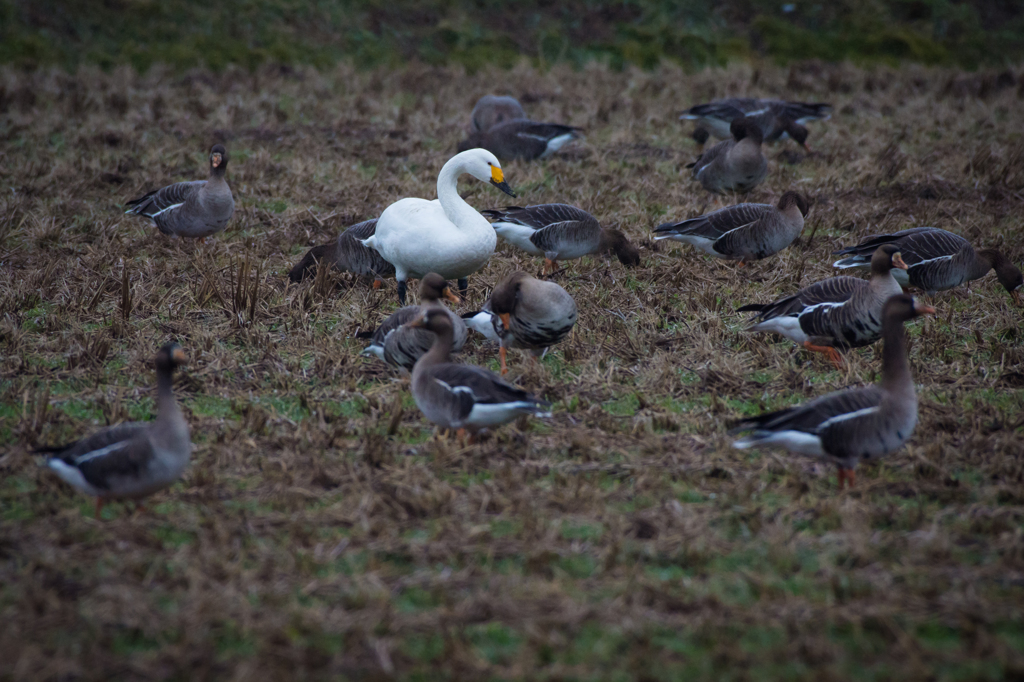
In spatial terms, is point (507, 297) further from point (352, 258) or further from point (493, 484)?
point (352, 258)

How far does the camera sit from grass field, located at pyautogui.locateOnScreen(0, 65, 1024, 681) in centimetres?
354

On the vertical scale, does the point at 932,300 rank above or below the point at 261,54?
below

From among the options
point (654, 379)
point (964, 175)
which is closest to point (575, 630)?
point (654, 379)

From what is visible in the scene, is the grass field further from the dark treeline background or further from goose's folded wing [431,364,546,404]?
the dark treeline background

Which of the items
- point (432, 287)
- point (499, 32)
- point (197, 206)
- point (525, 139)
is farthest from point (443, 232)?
point (499, 32)

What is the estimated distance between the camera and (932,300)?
8.02 m

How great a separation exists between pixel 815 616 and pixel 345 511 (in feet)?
7.46

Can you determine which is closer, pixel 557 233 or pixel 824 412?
pixel 824 412

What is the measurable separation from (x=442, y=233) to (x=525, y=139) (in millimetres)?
5659

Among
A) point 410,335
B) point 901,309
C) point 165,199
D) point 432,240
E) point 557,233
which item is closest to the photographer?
point 901,309

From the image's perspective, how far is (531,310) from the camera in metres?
6.04

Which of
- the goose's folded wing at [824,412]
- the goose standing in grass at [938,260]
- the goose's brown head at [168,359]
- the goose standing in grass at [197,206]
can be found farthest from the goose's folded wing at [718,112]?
the goose's brown head at [168,359]

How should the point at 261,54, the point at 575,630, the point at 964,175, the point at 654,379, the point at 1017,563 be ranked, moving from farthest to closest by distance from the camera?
the point at 261,54
the point at 964,175
the point at 654,379
the point at 1017,563
the point at 575,630

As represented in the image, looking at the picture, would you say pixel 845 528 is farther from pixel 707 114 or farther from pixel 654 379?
pixel 707 114
